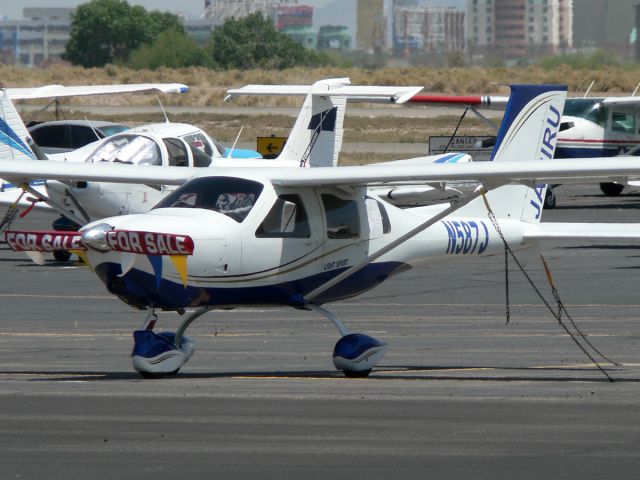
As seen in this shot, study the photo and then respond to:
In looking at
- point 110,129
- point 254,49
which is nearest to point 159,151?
point 110,129

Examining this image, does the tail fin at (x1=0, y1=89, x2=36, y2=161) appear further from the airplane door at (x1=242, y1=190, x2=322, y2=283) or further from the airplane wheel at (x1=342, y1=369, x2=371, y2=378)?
the airplane wheel at (x1=342, y1=369, x2=371, y2=378)

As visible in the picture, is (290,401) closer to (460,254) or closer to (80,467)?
(80,467)

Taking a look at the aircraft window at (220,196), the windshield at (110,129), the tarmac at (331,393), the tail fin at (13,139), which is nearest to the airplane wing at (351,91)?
the windshield at (110,129)

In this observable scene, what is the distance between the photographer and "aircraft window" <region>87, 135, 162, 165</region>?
19312mm

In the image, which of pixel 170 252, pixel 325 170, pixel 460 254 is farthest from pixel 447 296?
pixel 170 252

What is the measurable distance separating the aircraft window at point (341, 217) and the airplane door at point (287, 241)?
0.43ft

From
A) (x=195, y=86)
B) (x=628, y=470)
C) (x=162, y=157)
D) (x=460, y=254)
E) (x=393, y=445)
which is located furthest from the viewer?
(x=195, y=86)

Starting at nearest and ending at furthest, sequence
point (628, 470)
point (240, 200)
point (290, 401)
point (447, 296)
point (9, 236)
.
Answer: point (628, 470)
point (290, 401)
point (9, 236)
point (240, 200)
point (447, 296)

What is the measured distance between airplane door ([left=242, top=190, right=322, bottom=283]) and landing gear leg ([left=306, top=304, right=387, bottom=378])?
2.27 feet

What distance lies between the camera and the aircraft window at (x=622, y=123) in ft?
105

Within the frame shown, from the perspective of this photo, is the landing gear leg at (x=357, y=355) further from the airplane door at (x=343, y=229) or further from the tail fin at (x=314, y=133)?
the tail fin at (x=314, y=133)

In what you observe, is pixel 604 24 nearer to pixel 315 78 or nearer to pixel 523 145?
pixel 315 78

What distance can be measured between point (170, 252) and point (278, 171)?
167 cm

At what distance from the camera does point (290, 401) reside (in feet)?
30.7
